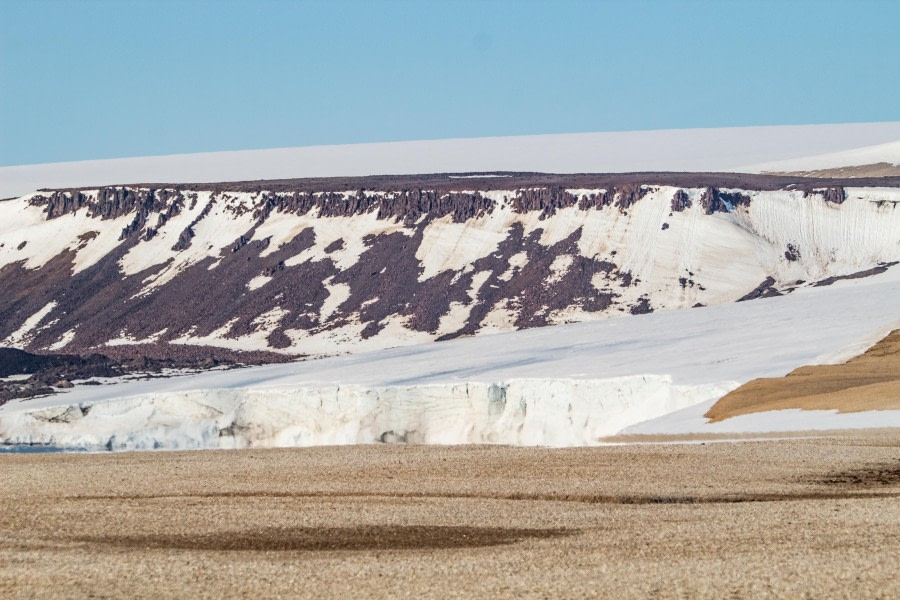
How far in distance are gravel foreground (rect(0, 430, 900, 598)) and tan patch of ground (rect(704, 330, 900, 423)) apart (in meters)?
4.46

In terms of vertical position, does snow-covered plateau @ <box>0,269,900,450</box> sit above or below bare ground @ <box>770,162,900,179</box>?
below

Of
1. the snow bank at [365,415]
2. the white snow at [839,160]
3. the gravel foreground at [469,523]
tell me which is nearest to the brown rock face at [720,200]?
the white snow at [839,160]

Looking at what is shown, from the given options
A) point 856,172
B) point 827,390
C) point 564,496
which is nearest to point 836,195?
point 856,172

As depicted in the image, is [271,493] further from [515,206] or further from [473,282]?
[515,206]

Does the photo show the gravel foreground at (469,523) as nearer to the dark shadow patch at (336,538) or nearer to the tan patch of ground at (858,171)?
the dark shadow patch at (336,538)

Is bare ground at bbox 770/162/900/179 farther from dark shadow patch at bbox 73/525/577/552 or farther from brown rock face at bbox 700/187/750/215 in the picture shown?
dark shadow patch at bbox 73/525/577/552

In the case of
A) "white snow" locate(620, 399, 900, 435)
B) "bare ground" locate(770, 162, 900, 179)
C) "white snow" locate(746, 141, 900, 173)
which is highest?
"white snow" locate(746, 141, 900, 173)

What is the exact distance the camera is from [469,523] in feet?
84.4

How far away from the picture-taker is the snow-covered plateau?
166 feet

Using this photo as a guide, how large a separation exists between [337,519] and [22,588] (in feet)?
25.8

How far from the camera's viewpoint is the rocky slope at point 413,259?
308 ft

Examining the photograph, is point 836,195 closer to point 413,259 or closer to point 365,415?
point 413,259

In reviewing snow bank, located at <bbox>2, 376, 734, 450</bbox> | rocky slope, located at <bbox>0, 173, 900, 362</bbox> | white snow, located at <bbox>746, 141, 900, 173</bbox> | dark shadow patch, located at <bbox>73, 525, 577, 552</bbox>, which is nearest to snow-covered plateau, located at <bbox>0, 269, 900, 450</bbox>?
snow bank, located at <bbox>2, 376, 734, 450</bbox>

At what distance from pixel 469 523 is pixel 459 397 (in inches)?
1066
